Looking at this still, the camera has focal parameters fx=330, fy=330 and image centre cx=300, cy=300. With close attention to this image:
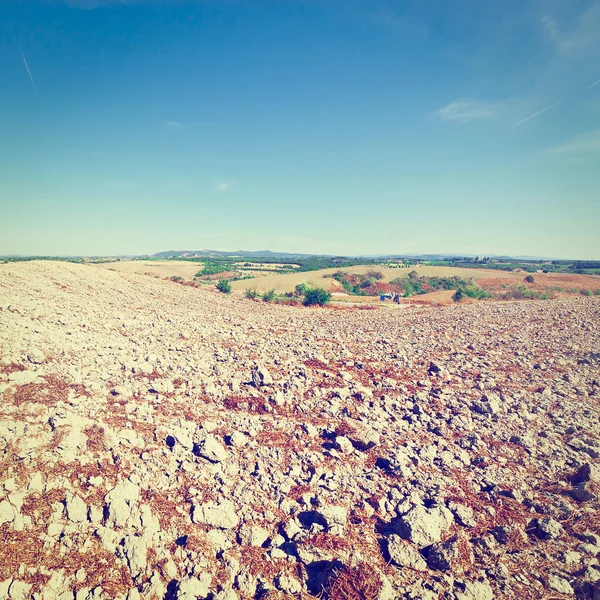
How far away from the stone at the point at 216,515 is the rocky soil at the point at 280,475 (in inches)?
0.7

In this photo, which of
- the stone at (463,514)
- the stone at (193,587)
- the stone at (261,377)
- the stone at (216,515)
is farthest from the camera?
the stone at (261,377)

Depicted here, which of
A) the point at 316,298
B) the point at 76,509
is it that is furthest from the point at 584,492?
the point at 316,298

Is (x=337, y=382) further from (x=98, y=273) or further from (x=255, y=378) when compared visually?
(x=98, y=273)

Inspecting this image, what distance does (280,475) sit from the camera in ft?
16.3

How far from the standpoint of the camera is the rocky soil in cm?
349

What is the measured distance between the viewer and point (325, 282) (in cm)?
7388

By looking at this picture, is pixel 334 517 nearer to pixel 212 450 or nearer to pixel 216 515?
pixel 216 515

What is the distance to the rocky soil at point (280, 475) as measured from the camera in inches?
137

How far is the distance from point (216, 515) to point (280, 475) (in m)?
1.11

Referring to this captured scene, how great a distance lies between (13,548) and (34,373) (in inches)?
146

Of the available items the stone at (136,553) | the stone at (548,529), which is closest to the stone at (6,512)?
the stone at (136,553)

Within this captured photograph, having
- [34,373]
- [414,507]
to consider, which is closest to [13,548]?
[34,373]

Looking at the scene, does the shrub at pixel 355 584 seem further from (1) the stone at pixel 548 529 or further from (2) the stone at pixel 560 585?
(1) the stone at pixel 548 529

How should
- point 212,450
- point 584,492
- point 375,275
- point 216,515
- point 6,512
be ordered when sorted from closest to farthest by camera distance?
point 6,512 < point 216,515 < point 584,492 < point 212,450 < point 375,275
